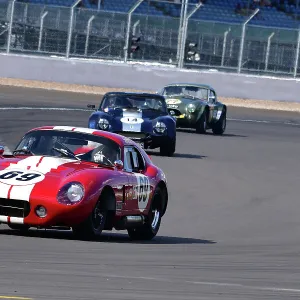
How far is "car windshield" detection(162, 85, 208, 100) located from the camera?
87.6 ft

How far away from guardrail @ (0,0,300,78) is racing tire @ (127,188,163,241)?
97.4 feet

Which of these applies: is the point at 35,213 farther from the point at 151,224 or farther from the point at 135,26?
the point at 135,26

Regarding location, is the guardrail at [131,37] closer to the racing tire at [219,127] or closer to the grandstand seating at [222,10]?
the grandstand seating at [222,10]

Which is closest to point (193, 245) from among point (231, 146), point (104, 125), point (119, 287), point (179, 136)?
point (119, 287)

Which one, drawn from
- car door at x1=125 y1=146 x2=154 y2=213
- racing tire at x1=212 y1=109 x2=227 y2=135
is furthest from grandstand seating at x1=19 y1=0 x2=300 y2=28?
car door at x1=125 y1=146 x2=154 y2=213

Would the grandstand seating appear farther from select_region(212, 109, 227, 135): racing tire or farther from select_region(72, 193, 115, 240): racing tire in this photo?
select_region(72, 193, 115, 240): racing tire

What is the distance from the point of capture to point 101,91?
136 feet

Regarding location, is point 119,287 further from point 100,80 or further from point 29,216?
point 100,80

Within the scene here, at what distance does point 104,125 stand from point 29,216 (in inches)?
428

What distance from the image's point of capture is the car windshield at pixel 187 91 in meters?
26.7

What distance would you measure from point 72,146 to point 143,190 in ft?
2.62

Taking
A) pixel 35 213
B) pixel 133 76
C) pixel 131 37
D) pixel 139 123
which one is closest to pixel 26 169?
pixel 35 213

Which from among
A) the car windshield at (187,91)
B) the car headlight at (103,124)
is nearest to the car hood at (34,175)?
the car headlight at (103,124)

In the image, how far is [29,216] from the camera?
9.44 meters
